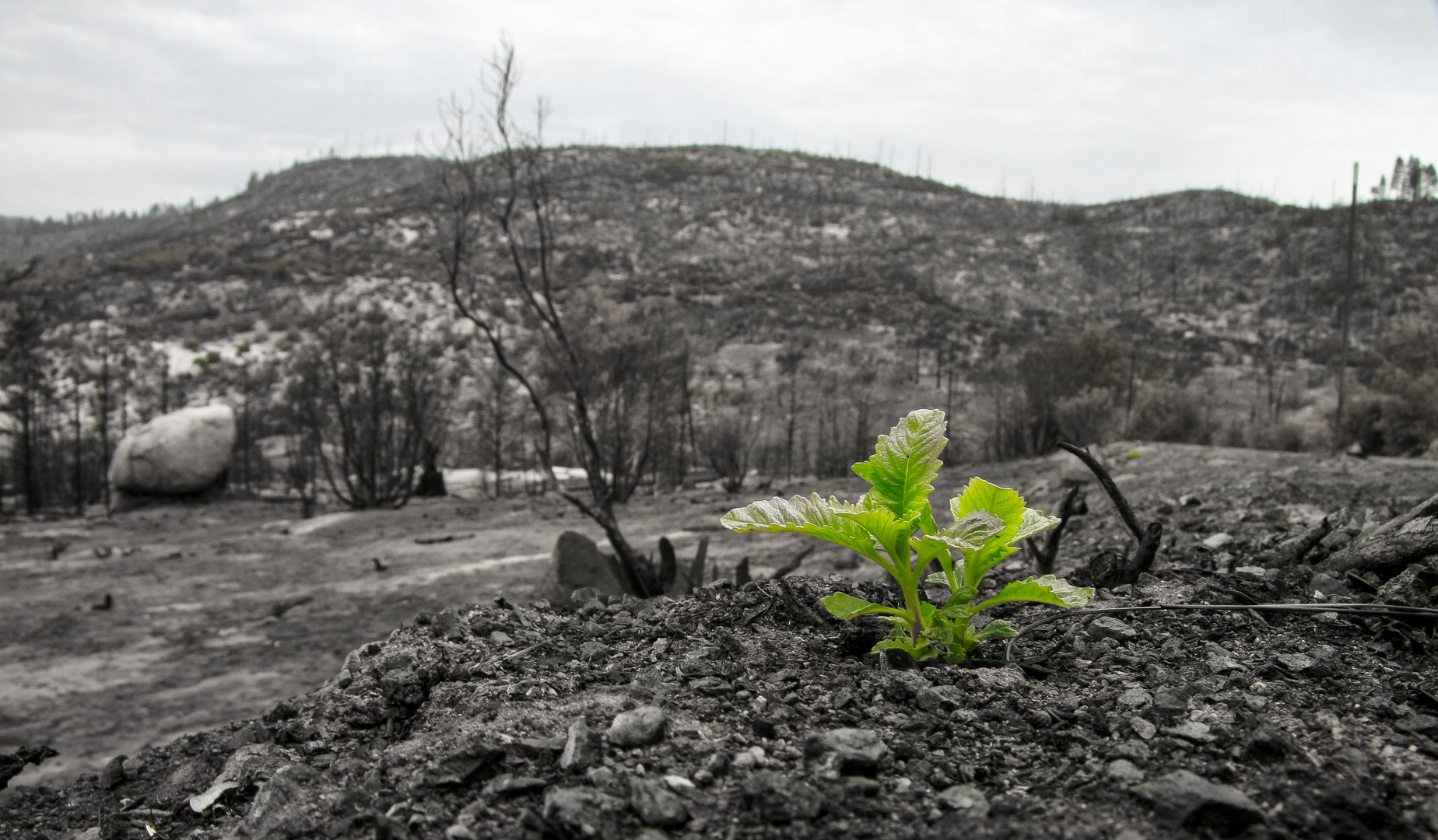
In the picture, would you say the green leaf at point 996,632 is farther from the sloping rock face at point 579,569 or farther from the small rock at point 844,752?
the sloping rock face at point 579,569

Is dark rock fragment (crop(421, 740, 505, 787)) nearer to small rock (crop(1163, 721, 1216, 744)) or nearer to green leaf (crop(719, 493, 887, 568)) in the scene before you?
green leaf (crop(719, 493, 887, 568))

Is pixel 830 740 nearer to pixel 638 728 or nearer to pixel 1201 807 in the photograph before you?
pixel 638 728

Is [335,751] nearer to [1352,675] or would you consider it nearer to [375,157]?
[1352,675]

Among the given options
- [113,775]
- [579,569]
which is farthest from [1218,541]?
[113,775]

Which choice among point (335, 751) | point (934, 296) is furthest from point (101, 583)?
point (934, 296)

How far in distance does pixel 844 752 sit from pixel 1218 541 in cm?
258

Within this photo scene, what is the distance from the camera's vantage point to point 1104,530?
4645 millimetres

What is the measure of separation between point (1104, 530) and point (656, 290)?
38.0 m

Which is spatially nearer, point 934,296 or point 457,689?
point 457,689

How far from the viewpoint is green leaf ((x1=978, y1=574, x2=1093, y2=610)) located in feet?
5.32

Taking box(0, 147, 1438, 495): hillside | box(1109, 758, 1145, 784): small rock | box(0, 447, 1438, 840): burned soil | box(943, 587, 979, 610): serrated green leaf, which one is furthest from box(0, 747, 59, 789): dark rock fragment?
box(0, 147, 1438, 495): hillside

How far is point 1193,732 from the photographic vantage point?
1.29 metres

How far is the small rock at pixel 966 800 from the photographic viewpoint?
1121mm

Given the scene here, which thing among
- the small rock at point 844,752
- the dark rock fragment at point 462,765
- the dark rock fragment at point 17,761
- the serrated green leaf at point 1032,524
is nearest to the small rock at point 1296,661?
the serrated green leaf at point 1032,524
